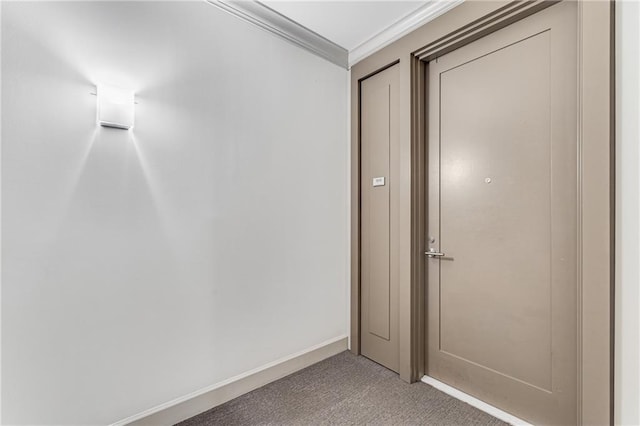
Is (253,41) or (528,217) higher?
(253,41)

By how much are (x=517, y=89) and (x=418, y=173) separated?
78 cm

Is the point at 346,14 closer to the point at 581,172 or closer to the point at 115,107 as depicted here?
the point at 115,107

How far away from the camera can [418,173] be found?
2.29 m

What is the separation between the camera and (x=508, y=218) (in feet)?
6.24

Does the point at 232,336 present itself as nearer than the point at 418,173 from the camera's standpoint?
Yes

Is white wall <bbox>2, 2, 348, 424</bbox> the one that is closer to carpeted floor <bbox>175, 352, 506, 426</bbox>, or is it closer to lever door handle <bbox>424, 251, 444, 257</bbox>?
carpeted floor <bbox>175, 352, 506, 426</bbox>

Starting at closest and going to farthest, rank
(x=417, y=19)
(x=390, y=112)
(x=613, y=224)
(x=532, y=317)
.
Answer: (x=613, y=224)
(x=532, y=317)
(x=417, y=19)
(x=390, y=112)

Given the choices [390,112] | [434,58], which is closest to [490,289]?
[390,112]

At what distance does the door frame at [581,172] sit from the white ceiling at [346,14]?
0.57 feet

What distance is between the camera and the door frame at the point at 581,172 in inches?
55.8

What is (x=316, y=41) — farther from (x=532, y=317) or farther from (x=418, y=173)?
(x=532, y=317)

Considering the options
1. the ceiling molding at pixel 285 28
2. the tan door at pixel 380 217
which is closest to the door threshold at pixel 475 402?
the tan door at pixel 380 217

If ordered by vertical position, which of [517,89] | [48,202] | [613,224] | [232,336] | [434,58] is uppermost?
[434,58]

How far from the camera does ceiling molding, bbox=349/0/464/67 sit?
2051 mm
